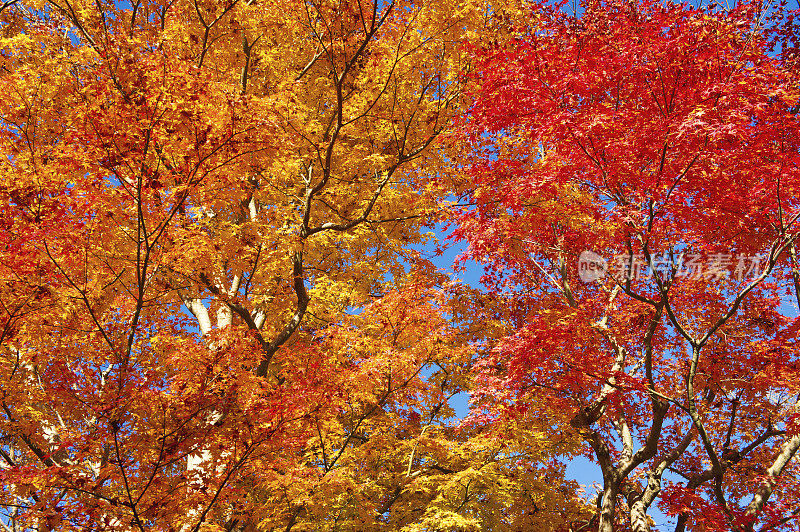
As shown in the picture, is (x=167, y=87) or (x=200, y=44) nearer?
(x=167, y=87)

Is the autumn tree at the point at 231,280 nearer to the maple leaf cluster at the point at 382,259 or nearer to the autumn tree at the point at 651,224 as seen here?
the maple leaf cluster at the point at 382,259

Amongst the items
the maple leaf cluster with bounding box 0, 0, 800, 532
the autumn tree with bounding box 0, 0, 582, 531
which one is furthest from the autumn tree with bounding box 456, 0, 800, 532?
the autumn tree with bounding box 0, 0, 582, 531

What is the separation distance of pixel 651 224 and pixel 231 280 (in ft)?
23.3

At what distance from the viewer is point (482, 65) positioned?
902cm

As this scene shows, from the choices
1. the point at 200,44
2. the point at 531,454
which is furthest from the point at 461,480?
the point at 200,44

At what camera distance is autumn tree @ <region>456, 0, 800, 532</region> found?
6.59m

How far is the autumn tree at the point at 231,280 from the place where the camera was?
5820mm

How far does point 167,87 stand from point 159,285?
4.87 metres

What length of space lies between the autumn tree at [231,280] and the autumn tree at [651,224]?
1520mm

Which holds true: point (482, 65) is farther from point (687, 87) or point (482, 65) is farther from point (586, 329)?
point (586, 329)

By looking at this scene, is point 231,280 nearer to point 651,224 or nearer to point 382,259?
point 382,259

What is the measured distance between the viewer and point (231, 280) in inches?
385

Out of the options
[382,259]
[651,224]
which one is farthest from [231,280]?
[651,224]

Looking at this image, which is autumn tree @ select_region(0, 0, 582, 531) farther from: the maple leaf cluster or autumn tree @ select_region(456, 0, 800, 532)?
autumn tree @ select_region(456, 0, 800, 532)
